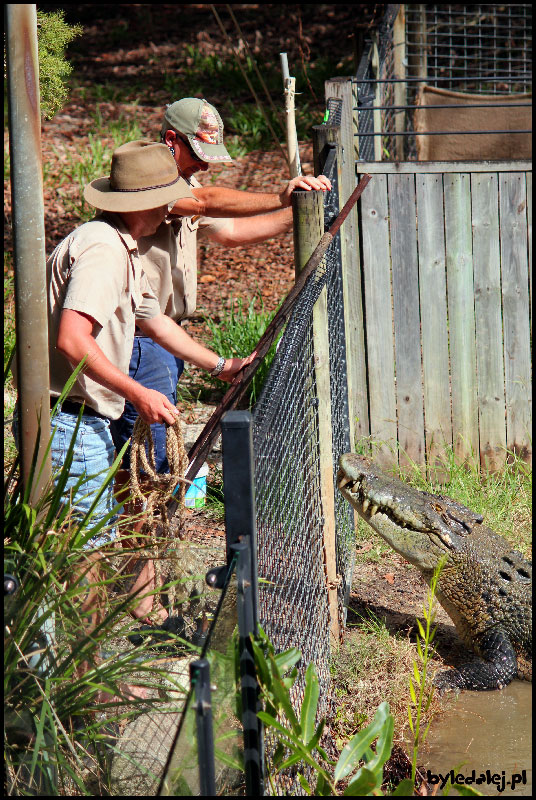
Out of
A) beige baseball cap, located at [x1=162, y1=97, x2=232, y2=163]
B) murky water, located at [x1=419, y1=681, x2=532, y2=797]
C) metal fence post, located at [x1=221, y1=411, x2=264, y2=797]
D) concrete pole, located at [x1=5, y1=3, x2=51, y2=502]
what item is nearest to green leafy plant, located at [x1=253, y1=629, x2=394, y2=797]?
metal fence post, located at [x1=221, y1=411, x2=264, y2=797]

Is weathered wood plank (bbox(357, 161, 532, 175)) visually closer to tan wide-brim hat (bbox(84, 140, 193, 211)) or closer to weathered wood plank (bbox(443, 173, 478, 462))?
weathered wood plank (bbox(443, 173, 478, 462))

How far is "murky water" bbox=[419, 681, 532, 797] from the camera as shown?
293 cm

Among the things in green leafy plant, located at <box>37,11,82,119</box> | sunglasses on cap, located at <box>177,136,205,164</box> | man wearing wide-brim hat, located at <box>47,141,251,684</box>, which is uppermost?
green leafy plant, located at <box>37,11,82,119</box>

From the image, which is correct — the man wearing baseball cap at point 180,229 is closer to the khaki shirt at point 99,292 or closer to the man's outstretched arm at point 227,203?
the man's outstretched arm at point 227,203

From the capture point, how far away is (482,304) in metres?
4.84

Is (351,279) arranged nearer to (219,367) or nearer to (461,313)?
(461,313)

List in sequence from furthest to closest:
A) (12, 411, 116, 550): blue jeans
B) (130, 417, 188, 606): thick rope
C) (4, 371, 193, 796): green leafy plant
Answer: (12, 411, 116, 550): blue jeans → (130, 417, 188, 606): thick rope → (4, 371, 193, 796): green leafy plant

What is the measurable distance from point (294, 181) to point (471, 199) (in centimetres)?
151

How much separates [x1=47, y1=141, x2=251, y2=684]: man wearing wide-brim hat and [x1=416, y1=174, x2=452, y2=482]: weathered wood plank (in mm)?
1758

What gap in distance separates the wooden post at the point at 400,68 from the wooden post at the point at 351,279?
3.08 metres

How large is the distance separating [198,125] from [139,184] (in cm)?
72

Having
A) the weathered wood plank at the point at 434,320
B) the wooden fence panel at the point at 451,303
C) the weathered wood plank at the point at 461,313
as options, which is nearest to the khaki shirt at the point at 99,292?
the wooden fence panel at the point at 451,303

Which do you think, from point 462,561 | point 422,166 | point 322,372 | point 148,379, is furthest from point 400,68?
point 462,561

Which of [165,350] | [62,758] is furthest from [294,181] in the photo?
[62,758]
